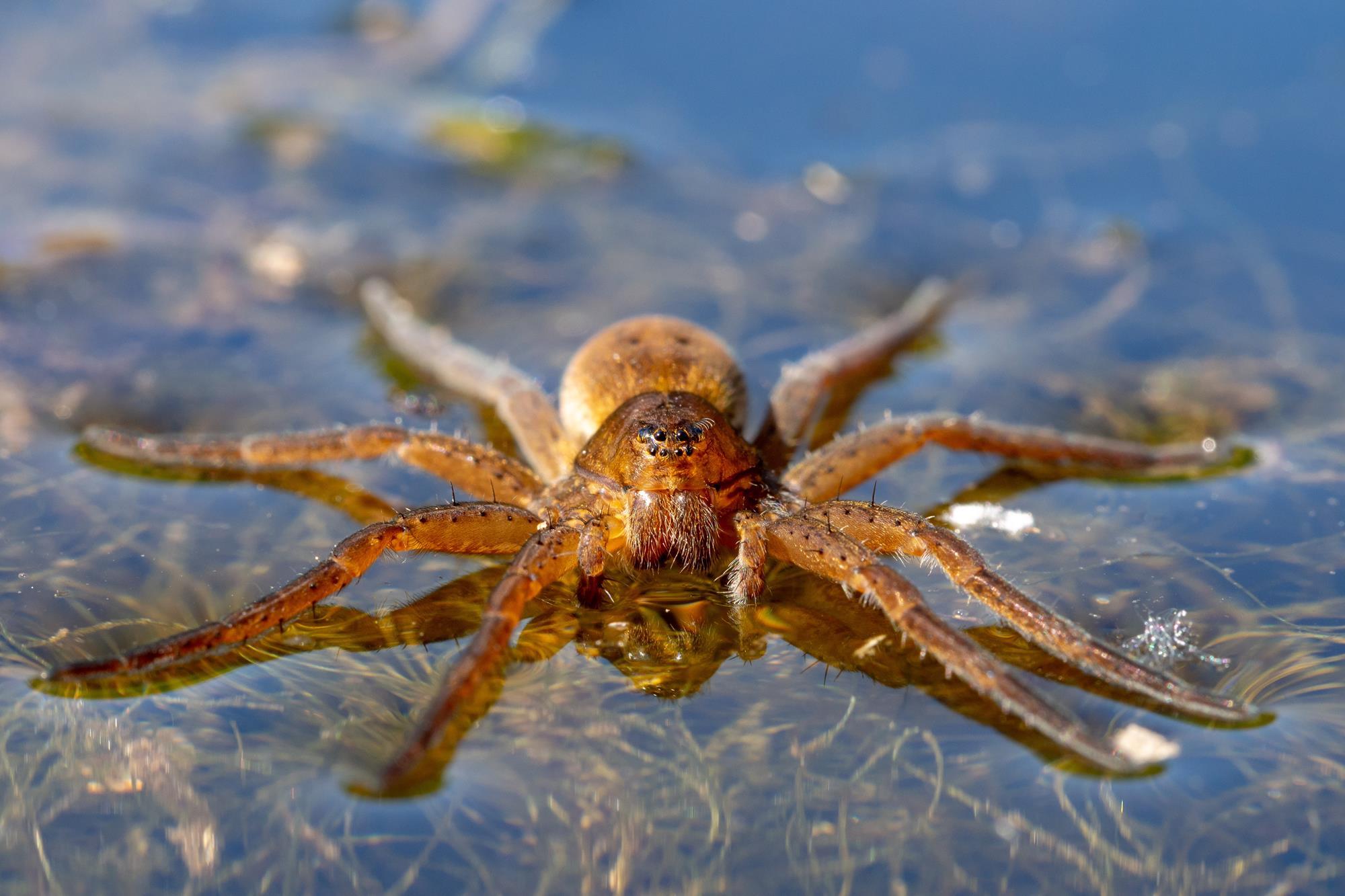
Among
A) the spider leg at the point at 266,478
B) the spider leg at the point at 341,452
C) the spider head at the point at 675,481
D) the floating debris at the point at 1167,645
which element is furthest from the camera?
the spider leg at the point at 266,478

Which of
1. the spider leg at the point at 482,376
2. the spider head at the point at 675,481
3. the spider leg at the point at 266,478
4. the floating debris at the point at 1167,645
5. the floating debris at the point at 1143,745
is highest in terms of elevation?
the floating debris at the point at 1167,645

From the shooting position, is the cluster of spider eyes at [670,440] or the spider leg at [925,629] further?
the cluster of spider eyes at [670,440]

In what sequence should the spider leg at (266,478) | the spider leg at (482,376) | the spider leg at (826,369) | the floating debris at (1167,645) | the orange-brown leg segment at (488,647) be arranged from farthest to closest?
1. the spider leg at (826,369)
2. the spider leg at (482,376)
3. the spider leg at (266,478)
4. the floating debris at (1167,645)
5. the orange-brown leg segment at (488,647)

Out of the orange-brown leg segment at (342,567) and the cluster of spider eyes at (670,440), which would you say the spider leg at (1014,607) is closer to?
the cluster of spider eyes at (670,440)

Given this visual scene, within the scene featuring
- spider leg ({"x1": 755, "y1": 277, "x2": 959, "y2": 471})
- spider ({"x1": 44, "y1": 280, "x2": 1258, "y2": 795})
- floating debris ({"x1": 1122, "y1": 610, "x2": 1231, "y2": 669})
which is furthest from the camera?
spider leg ({"x1": 755, "y1": 277, "x2": 959, "y2": 471})

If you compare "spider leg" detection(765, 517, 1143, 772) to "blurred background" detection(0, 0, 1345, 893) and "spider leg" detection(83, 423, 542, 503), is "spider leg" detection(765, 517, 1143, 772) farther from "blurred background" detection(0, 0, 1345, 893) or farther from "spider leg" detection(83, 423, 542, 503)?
"spider leg" detection(83, 423, 542, 503)

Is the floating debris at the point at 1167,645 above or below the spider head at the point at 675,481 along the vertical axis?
above

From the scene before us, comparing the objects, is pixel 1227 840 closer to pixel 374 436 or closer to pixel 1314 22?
pixel 374 436

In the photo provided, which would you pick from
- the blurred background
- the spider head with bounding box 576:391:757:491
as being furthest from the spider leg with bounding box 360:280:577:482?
the spider head with bounding box 576:391:757:491

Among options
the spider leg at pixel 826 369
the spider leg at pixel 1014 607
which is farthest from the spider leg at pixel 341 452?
the spider leg at pixel 1014 607
